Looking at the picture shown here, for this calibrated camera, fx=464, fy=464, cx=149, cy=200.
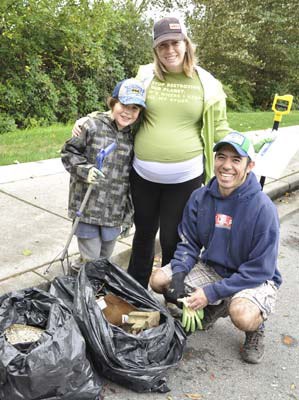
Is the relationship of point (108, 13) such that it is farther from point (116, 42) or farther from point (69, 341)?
point (69, 341)

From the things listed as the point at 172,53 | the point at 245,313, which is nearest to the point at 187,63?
the point at 172,53

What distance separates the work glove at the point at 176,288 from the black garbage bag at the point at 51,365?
699 mm

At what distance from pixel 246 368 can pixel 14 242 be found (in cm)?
206

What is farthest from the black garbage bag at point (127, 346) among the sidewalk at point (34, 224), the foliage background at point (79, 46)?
the foliage background at point (79, 46)

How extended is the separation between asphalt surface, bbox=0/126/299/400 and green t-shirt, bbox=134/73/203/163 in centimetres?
122

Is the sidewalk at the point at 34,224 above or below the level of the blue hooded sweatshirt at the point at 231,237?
below

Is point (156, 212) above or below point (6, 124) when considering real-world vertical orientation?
above

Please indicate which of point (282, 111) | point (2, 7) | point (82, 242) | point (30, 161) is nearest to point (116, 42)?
point (2, 7)

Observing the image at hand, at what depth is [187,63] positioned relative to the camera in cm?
277

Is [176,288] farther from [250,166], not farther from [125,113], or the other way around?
[125,113]

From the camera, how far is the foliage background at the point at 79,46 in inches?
382

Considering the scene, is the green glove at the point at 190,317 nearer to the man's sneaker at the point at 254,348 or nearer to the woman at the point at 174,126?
the man's sneaker at the point at 254,348

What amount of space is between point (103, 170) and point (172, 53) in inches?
32.7

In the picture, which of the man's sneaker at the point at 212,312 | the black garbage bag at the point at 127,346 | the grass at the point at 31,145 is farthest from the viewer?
the grass at the point at 31,145
